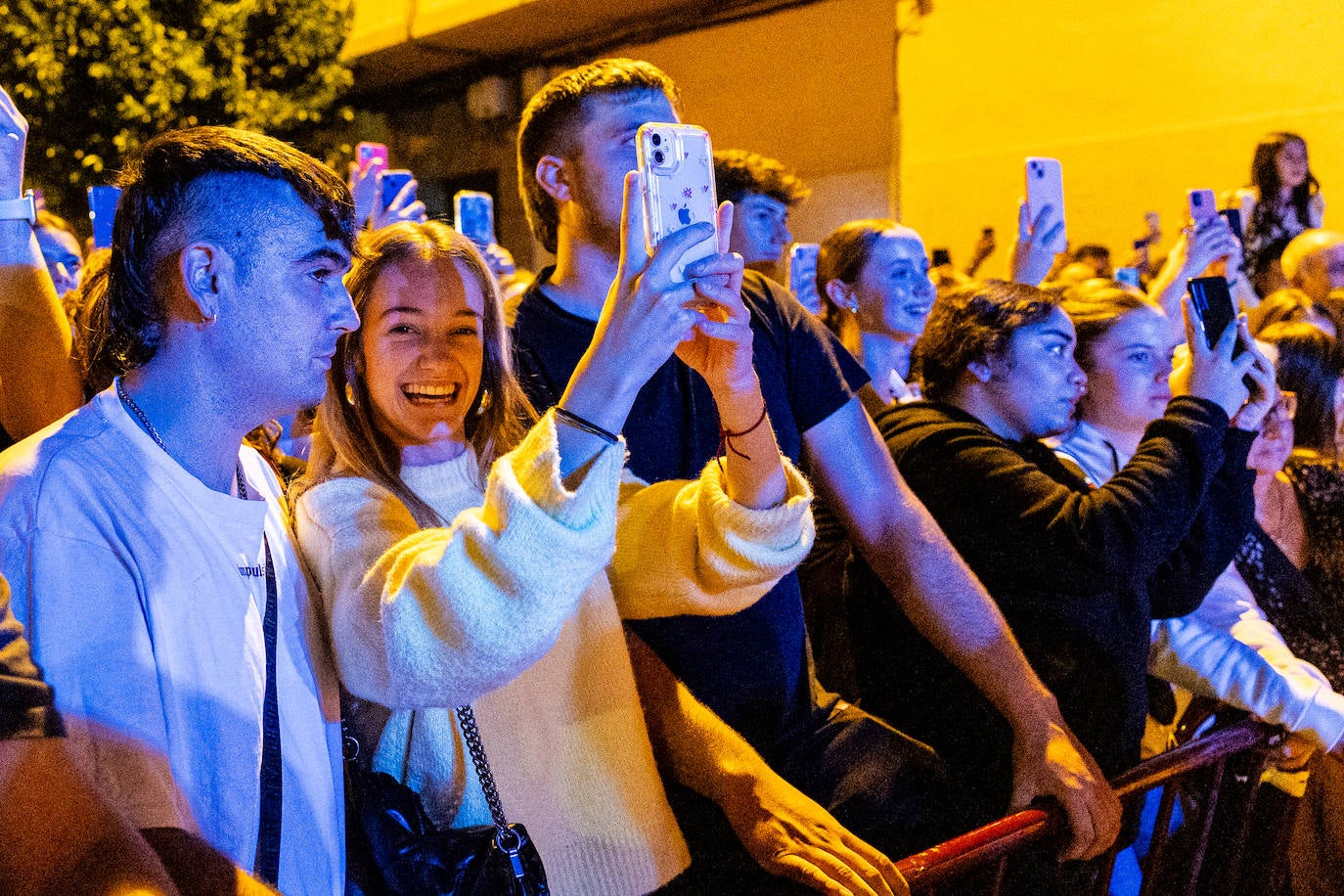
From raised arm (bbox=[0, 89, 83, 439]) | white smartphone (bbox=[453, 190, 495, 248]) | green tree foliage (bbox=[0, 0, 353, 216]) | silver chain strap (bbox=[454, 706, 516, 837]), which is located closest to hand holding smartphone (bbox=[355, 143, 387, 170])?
white smartphone (bbox=[453, 190, 495, 248])

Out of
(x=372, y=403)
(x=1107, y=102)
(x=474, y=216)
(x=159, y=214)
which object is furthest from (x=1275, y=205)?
(x=159, y=214)

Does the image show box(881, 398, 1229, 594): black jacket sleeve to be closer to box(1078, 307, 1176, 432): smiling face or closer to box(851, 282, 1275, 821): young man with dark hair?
box(851, 282, 1275, 821): young man with dark hair

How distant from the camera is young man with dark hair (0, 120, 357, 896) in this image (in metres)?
1.27

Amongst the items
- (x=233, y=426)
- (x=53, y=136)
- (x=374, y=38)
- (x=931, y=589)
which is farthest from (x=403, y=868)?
(x=374, y=38)

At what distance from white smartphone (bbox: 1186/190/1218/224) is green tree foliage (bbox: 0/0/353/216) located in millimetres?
8354

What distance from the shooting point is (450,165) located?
49.7ft

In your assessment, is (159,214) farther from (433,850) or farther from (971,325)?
(971,325)

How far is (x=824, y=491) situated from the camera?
246 centimetres

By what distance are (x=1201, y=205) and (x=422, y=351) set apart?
11.4ft

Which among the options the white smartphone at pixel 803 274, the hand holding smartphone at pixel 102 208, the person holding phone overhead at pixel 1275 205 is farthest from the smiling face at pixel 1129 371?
the person holding phone overhead at pixel 1275 205

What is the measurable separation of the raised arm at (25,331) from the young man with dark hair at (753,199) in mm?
2773

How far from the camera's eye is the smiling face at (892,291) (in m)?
4.14

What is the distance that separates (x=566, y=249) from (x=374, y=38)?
1241 centimetres

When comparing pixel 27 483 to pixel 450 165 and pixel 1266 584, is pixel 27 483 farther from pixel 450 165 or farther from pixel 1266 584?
pixel 450 165
